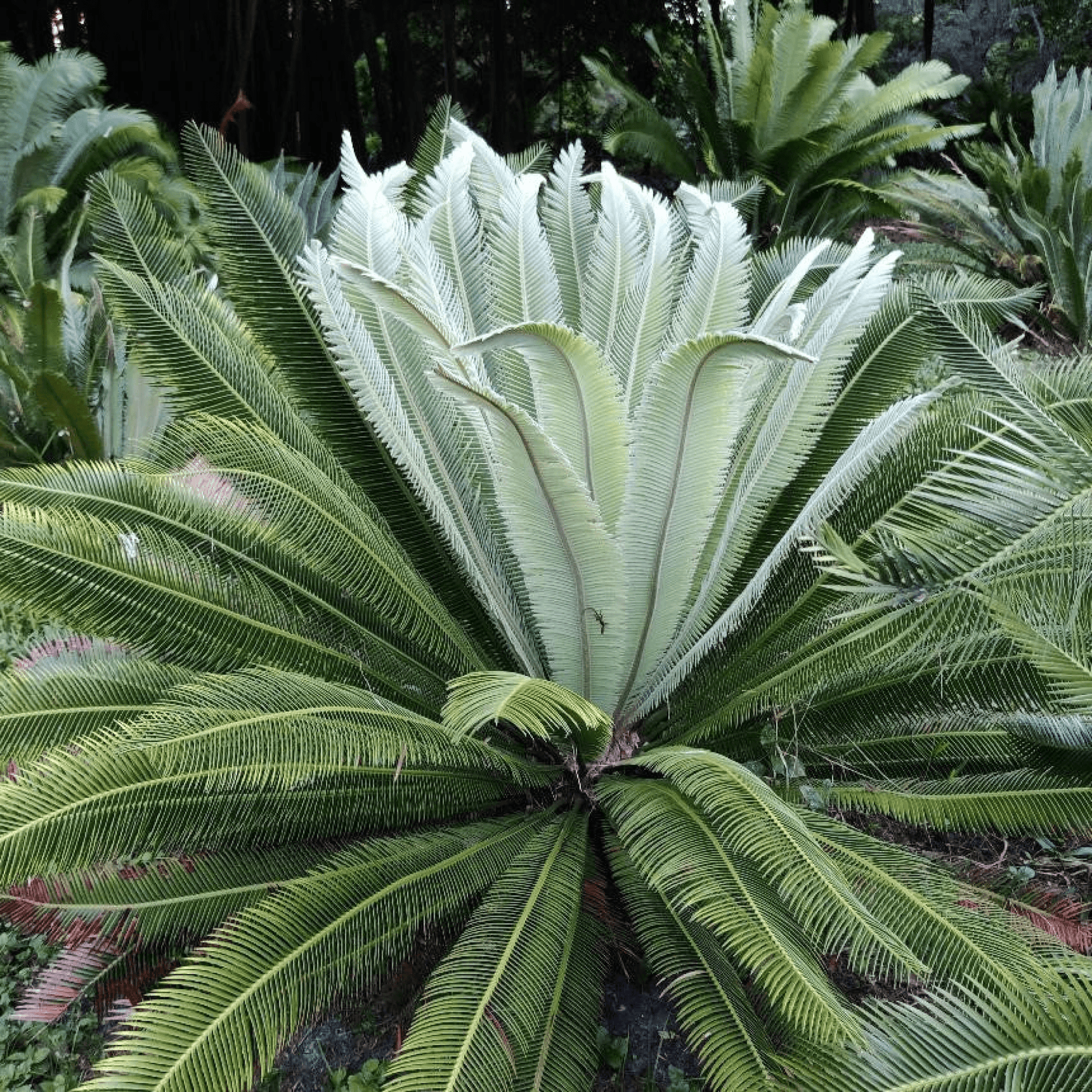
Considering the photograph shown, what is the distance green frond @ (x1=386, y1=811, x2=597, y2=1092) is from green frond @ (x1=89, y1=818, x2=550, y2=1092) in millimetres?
91

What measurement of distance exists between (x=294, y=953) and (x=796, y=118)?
731 centimetres

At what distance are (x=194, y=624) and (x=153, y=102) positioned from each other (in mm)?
9787

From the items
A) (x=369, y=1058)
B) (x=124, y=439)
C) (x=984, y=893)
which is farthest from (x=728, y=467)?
(x=124, y=439)

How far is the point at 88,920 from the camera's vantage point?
5.78 feet

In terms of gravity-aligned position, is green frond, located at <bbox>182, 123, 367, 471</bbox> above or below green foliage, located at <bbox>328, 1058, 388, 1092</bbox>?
above

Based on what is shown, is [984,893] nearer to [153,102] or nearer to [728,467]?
[728,467]

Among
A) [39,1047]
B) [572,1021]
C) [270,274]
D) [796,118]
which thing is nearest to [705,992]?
[572,1021]

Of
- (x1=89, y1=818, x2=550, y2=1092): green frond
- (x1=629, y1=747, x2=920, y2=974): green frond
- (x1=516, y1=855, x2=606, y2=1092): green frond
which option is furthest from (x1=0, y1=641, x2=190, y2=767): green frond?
(x1=629, y1=747, x2=920, y2=974): green frond

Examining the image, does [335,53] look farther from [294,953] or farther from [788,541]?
[294,953]

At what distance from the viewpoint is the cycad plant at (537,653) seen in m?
1.50

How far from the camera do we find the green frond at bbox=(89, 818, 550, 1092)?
4.58 ft

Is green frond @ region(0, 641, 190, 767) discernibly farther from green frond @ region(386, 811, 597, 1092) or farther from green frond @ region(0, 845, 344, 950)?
green frond @ region(386, 811, 597, 1092)

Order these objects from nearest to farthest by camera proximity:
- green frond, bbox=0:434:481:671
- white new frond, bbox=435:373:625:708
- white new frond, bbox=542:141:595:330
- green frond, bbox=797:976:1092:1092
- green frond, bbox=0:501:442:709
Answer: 1. green frond, bbox=797:976:1092:1092
2. white new frond, bbox=435:373:625:708
3. green frond, bbox=0:501:442:709
4. green frond, bbox=0:434:481:671
5. white new frond, bbox=542:141:595:330

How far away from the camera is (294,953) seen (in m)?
1.55
